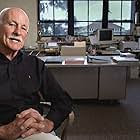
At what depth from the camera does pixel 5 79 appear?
1.71m

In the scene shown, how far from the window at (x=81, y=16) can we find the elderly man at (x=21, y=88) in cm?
546

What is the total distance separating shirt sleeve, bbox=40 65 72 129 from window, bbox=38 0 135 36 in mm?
5458

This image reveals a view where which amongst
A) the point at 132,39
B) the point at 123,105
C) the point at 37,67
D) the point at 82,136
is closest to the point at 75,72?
the point at 123,105

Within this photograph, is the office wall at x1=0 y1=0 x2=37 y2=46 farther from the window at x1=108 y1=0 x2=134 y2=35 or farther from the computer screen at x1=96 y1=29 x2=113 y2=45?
the window at x1=108 y1=0 x2=134 y2=35

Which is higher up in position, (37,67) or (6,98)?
(37,67)

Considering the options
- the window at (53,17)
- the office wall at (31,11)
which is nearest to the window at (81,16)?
the window at (53,17)

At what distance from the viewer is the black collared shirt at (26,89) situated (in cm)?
170

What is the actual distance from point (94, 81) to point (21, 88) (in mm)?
2791

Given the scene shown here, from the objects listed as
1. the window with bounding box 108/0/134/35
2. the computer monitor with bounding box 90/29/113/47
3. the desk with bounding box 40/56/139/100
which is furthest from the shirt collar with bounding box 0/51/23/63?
the window with bounding box 108/0/134/35

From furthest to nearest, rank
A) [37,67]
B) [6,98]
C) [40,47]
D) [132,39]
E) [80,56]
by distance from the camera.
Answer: [132,39]
[40,47]
[80,56]
[37,67]
[6,98]

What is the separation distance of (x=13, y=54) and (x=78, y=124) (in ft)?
6.72

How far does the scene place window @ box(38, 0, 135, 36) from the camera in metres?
7.21

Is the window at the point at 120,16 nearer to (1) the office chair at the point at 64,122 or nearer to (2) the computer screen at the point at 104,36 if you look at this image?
(2) the computer screen at the point at 104,36

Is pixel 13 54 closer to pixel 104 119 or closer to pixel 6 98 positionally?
pixel 6 98
